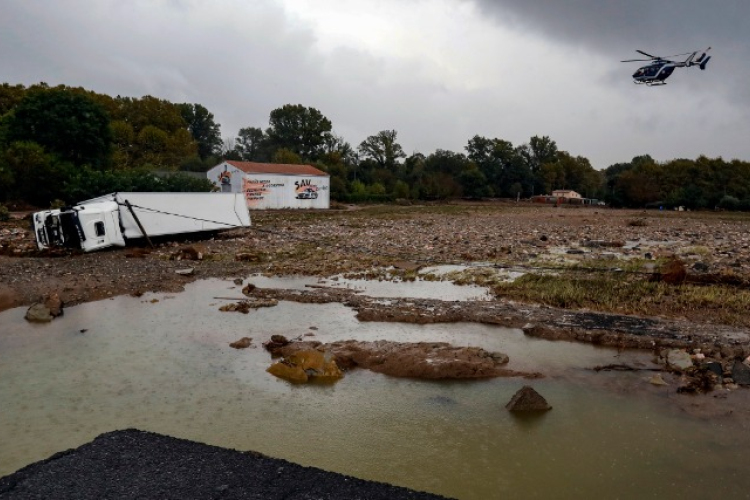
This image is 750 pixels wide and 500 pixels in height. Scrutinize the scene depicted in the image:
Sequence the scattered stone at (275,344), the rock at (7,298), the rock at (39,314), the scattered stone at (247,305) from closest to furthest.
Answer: the scattered stone at (275,344) < the rock at (39,314) < the scattered stone at (247,305) < the rock at (7,298)

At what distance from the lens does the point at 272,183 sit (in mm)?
49469

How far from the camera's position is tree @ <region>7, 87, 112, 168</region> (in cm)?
3803

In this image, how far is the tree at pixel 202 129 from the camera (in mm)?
91438

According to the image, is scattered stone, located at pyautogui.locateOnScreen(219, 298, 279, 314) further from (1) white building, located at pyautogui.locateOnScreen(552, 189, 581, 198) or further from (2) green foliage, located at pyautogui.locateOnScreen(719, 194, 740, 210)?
(1) white building, located at pyautogui.locateOnScreen(552, 189, 581, 198)

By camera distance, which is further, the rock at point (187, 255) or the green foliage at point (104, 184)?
the green foliage at point (104, 184)

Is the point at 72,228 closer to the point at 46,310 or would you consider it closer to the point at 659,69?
the point at 46,310

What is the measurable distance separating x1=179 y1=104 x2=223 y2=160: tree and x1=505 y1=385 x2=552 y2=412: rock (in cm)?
9064

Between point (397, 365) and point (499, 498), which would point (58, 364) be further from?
point (499, 498)

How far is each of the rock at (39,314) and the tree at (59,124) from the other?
1167 inches

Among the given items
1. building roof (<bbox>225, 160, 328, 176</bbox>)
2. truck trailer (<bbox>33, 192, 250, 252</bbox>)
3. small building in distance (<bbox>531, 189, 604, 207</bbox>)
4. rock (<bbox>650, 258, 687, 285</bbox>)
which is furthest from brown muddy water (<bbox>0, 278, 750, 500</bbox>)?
small building in distance (<bbox>531, 189, 604, 207</bbox>)

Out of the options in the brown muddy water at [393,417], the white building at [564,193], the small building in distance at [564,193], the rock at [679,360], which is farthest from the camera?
the white building at [564,193]

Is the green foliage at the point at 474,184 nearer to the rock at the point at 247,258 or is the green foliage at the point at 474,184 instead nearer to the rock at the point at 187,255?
the rock at the point at 247,258

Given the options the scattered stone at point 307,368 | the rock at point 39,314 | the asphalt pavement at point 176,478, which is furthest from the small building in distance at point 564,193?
the asphalt pavement at point 176,478

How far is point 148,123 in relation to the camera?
6450 centimetres
